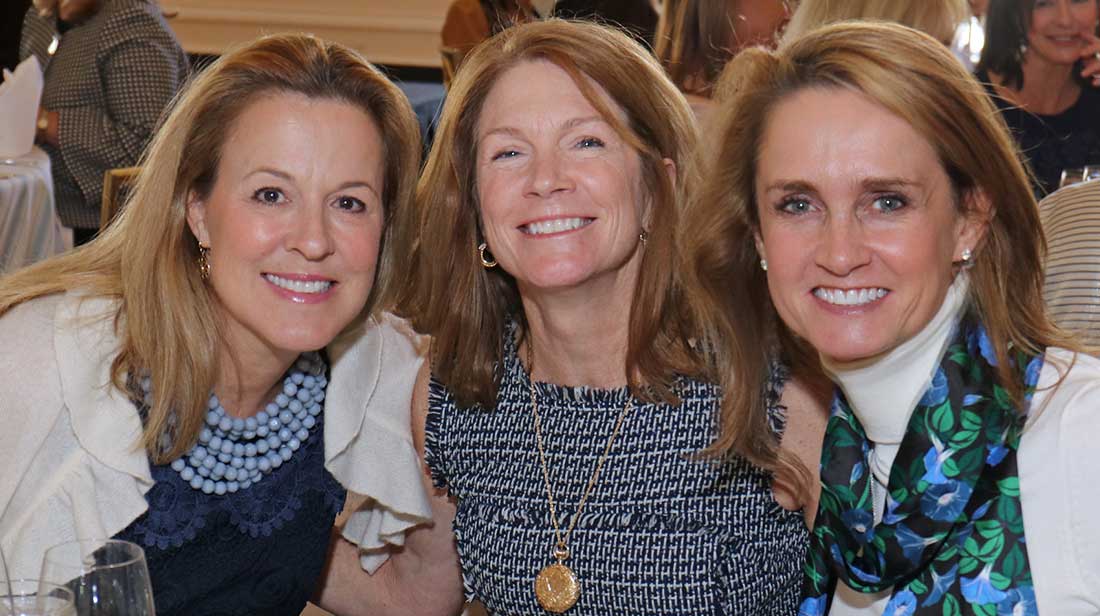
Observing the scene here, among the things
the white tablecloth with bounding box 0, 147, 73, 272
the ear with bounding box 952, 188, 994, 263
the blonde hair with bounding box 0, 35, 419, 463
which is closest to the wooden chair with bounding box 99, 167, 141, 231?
the white tablecloth with bounding box 0, 147, 73, 272

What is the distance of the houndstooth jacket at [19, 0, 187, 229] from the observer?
4.98m

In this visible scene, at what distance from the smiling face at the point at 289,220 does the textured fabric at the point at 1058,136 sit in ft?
7.89

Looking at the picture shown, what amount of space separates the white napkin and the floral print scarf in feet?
11.2

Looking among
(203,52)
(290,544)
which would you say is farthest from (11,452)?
(203,52)

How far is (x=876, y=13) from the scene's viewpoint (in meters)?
3.54

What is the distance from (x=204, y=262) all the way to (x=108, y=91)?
313cm

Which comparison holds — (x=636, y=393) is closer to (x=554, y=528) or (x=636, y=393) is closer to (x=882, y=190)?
(x=554, y=528)

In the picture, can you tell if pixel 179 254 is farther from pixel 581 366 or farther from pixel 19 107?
pixel 19 107

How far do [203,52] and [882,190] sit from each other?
7460 millimetres

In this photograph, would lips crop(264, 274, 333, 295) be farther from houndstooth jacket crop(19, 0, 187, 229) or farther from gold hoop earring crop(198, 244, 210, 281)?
houndstooth jacket crop(19, 0, 187, 229)

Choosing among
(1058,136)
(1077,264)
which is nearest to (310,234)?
(1077,264)

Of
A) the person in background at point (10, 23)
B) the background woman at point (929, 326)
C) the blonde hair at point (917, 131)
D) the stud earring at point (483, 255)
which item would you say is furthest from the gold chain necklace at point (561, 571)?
the person in background at point (10, 23)

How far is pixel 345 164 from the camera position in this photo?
212 centimetres

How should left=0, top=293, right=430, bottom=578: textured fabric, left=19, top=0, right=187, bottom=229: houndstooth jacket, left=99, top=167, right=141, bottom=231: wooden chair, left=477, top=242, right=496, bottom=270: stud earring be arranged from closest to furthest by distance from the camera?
left=0, top=293, right=430, bottom=578: textured fabric → left=477, top=242, right=496, bottom=270: stud earring → left=99, top=167, right=141, bottom=231: wooden chair → left=19, top=0, right=187, bottom=229: houndstooth jacket
